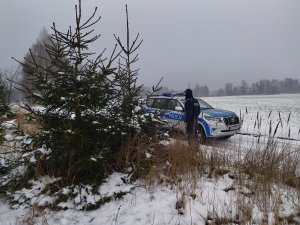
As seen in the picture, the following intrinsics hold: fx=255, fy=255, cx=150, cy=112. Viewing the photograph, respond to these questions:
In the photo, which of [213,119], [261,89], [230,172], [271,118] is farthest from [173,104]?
[261,89]

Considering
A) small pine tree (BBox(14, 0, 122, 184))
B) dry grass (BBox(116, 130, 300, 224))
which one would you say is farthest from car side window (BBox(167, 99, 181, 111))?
small pine tree (BBox(14, 0, 122, 184))

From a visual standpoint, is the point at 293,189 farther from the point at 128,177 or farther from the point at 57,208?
the point at 57,208

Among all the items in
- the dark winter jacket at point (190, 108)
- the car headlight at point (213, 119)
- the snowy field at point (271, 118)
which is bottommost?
the snowy field at point (271, 118)

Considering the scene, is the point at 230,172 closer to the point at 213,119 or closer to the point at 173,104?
the point at 213,119

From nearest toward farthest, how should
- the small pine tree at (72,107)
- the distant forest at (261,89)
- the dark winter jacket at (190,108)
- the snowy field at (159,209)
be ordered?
the snowy field at (159,209) < the small pine tree at (72,107) < the dark winter jacket at (190,108) < the distant forest at (261,89)

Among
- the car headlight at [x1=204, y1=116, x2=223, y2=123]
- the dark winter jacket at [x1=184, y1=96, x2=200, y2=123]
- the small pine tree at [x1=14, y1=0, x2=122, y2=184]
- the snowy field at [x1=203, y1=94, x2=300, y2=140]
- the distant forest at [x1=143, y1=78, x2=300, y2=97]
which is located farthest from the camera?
the distant forest at [x1=143, y1=78, x2=300, y2=97]

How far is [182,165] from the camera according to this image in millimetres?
4273

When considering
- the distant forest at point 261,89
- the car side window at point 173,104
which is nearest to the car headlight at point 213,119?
the car side window at point 173,104

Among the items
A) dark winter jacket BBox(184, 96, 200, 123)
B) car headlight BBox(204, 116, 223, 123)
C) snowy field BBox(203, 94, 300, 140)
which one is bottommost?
snowy field BBox(203, 94, 300, 140)

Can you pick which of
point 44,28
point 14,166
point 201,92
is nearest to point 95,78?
point 14,166

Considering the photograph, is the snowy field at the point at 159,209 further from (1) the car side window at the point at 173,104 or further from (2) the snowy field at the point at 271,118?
(1) the car side window at the point at 173,104

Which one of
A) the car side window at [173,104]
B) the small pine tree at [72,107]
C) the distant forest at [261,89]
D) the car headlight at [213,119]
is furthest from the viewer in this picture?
the distant forest at [261,89]

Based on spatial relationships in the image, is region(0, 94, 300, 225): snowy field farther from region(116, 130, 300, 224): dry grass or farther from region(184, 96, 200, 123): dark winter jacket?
region(184, 96, 200, 123): dark winter jacket

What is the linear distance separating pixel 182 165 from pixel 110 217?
4.87ft
